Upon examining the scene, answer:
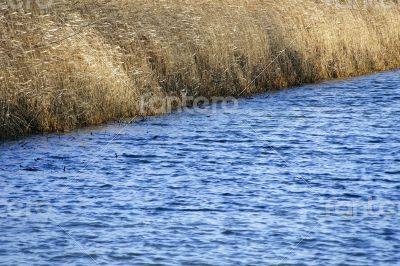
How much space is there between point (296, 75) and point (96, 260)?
1087 centimetres

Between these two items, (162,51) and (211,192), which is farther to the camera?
(162,51)

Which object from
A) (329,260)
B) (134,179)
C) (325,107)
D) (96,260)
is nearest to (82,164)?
(134,179)

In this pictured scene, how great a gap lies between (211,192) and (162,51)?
5.77 meters

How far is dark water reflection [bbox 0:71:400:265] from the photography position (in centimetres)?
796

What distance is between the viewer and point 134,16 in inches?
620

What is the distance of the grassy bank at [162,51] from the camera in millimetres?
13055

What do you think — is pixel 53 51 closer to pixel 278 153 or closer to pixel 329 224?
pixel 278 153

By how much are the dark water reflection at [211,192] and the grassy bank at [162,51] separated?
1.70ft

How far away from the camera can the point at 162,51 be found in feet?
50.2

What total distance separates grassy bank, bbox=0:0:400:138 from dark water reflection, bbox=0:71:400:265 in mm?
518

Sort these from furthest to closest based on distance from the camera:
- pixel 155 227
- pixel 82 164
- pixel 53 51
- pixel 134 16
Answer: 1. pixel 134 16
2. pixel 53 51
3. pixel 82 164
4. pixel 155 227

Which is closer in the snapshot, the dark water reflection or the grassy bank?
the dark water reflection

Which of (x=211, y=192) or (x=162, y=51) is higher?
(x=162, y=51)

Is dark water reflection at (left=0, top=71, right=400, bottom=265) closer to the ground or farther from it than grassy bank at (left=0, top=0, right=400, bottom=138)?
closer to the ground
